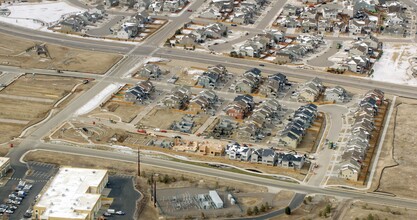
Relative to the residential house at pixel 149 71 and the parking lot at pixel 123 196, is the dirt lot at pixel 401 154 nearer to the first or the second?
the parking lot at pixel 123 196

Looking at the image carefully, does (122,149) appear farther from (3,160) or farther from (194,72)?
(194,72)

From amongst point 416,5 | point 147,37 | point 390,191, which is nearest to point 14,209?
point 390,191

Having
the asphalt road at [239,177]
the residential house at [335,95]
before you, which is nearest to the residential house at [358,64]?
the residential house at [335,95]

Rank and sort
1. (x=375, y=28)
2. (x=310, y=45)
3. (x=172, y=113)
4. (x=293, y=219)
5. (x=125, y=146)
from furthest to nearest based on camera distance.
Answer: (x=375, y=28) → (x=310, y=45) → (x=172, y=113) → (x=125, y=146) → (x=293, y=219)

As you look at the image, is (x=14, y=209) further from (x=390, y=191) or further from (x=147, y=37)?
(x=147, y=37)

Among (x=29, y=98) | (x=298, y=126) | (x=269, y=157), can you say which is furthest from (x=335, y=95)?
(x=29, y=98)

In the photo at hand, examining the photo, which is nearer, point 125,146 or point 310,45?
point 125,146
